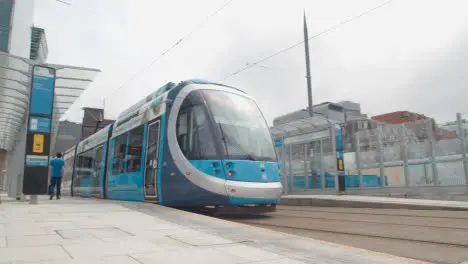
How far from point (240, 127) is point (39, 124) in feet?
18.2

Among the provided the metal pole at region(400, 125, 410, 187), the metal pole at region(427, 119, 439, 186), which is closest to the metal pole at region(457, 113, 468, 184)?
the metal pole at region(427, 119, 439, 186)

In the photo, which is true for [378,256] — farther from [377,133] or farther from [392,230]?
[377,133]

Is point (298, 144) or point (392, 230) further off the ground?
point (298, 144)

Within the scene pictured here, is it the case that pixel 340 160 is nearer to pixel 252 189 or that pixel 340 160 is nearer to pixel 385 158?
pixel 385 158

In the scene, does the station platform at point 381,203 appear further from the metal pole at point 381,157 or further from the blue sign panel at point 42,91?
the blue sign panel at point 42,91

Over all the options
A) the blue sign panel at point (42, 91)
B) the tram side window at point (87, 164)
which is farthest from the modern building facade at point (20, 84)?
the tram side window at point (87, 164)

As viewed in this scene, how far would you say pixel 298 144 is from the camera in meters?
16.6

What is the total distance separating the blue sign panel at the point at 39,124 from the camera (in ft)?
32.2

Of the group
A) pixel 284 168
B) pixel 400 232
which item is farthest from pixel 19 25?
pixel 400 232

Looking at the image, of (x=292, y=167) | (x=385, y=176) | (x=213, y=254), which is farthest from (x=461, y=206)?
(x=292, y=167)

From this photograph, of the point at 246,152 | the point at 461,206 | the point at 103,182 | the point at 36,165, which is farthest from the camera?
the point at 103,182

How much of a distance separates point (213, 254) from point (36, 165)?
25.7ft

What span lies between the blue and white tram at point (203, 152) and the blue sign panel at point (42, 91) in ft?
8.25

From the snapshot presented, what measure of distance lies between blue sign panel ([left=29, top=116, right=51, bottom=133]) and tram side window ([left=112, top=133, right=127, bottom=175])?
1993 mm
